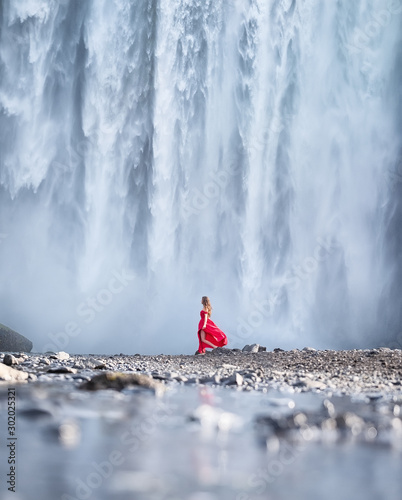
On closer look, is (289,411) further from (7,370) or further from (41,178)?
(41,178)

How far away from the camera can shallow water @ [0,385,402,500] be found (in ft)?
8.43

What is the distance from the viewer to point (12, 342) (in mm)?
22438

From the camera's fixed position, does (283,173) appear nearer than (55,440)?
No

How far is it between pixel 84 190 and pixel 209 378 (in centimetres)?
1816

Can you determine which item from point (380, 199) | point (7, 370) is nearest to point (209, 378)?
point (7, 370)

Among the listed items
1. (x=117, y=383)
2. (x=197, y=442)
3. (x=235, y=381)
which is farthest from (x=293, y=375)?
(x=197, y=442)

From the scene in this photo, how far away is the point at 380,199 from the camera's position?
28609 millimetres

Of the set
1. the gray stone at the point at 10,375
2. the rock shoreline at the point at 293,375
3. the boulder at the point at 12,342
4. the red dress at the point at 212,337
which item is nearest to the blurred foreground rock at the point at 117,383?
the rock shoreline at the point at 293,375

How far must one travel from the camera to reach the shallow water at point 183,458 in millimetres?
2568

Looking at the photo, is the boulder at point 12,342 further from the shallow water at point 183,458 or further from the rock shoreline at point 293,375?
the shallow water at point 183,458

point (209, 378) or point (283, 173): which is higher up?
point (283, 173)

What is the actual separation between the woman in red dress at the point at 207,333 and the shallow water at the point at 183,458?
11.3 m

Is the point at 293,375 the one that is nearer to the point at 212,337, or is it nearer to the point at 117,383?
the point at 117,383

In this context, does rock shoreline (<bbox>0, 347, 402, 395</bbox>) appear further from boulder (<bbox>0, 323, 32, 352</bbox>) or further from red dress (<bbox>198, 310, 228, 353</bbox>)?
boulder (<bbox>0, 323, 32, 352</bbox>)
